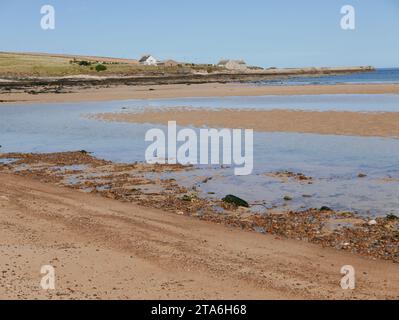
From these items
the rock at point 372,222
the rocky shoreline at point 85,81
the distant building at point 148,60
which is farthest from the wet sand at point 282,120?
the distant building at point 148,60

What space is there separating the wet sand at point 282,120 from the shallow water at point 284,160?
6.41ft

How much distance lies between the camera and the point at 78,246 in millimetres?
8672

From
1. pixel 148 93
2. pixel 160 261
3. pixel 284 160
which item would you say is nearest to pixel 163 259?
pixel 160 261

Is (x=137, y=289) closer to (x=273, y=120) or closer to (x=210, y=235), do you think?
(x=210, y=235)

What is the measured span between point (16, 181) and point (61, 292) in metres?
8.49

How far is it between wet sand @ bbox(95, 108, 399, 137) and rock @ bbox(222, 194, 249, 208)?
12.5 metres

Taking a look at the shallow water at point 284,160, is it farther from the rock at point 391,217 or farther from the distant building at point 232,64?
the distant building at point 232,64

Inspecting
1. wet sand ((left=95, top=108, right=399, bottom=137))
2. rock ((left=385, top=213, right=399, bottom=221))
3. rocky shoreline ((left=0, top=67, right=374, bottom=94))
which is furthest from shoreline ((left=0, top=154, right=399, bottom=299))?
rocky shoreline ((left=0, top=67, right=374, bottom=94))

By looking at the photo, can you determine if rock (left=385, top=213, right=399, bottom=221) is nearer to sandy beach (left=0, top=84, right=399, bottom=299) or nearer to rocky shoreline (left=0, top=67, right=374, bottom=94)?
sandy beach (left=0, top=84, right=399, bottom=299)

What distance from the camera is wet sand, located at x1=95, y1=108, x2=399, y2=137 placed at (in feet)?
81.1

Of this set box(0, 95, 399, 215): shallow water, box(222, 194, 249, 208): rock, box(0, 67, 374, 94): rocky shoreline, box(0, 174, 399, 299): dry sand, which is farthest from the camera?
box(0, 67, 374, 94): rocky shoreline

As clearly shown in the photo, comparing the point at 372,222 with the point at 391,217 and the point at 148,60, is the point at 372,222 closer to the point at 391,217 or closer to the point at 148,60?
the point at 391,217

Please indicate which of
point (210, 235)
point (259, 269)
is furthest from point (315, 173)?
point (259, 269)

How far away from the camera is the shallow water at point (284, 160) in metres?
12.4
